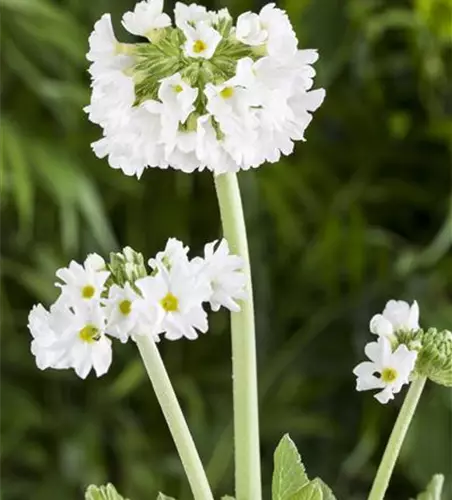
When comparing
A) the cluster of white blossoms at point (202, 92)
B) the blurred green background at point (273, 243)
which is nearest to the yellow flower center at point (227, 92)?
the cluster of white blossoms at point (202, 92)

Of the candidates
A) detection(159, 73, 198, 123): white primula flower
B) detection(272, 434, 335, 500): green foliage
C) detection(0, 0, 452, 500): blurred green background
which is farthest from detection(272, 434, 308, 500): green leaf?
detection(0, 0, 452, 500): blurred green background

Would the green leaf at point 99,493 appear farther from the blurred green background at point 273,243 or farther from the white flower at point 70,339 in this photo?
the blurred green background at point 273,243

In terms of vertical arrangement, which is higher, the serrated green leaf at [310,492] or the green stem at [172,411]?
the green stem at [172,411]

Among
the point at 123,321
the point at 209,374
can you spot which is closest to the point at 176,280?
the point at 123,321

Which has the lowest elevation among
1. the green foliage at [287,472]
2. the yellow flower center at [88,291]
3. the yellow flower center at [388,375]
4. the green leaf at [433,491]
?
the green leaf at [433,491]

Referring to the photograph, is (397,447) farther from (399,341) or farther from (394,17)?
(394,17)

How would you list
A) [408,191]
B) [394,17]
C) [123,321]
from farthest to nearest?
[408,191] < [394,17] < [123,321]

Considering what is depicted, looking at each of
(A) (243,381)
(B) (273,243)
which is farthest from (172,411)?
(B) (273,243)
